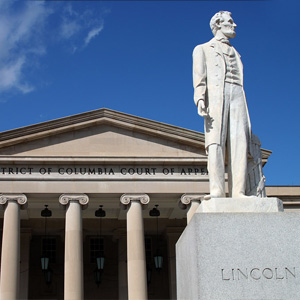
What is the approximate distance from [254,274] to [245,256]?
27cm

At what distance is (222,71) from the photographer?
986 centimetres

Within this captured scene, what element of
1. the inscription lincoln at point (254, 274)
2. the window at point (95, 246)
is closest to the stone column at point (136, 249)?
the window at point (95, 246)

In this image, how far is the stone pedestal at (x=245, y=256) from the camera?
811 centimetres

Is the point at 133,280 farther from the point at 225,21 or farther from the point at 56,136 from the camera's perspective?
the point at 225,21

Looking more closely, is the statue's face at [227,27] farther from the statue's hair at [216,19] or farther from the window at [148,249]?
the window at [148,249]

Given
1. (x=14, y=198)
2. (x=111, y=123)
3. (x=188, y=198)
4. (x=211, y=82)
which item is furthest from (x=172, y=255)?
(x=211, y=82)

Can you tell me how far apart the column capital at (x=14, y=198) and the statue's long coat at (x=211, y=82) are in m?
24.0

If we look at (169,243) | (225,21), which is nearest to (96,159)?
(169,243)

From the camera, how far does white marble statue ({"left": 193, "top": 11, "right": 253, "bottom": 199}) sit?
9320 millimetres

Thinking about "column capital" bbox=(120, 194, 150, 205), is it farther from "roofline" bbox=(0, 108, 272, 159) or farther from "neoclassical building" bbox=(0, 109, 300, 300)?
"roofline" bbox=(0, 108, 272, 159)

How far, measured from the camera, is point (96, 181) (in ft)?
109

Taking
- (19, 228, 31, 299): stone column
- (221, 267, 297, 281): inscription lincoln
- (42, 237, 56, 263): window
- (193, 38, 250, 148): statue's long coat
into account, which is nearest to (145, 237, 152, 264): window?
(42, 237, 56, 263): window

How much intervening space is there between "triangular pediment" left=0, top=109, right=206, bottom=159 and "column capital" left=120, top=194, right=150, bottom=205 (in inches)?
99.5

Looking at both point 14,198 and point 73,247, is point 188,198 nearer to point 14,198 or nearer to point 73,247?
point 73,247
